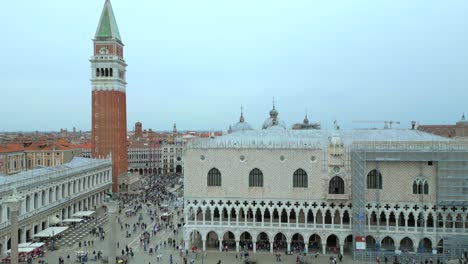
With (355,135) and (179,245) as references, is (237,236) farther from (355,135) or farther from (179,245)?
(355,135)

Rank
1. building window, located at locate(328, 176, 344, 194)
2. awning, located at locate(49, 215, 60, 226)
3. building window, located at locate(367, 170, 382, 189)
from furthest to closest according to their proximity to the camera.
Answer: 1. awning, located at locate(49, 215, 60, 226)
2. building window, located at locate(328, 176, 344, 194)
3. building window, located at locate(367, 170, 382, 189)

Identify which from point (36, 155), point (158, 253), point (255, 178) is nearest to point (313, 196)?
point (255, 178)

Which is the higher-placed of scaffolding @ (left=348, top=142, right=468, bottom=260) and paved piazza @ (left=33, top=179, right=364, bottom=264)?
scaffolding @ (left=348, top=142, right=468, bottom=260)

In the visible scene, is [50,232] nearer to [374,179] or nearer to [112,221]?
[112,221]

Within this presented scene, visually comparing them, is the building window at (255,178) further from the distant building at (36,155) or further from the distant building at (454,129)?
the distant building at (454,129)

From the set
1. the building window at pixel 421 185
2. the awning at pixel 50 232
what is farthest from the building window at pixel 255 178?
the awning at pixel 50 232

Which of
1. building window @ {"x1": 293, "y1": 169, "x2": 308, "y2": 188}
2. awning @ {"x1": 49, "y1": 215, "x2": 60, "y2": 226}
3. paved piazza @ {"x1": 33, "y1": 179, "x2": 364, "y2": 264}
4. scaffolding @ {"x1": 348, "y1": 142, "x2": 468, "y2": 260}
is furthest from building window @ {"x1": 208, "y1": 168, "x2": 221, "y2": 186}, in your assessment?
awning @ {"x1": 49, "y1": 215, "x2": 60, "y2": 226}

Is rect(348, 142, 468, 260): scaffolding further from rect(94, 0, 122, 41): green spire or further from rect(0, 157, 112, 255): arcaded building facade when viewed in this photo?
rect(94, 0, 122, 41): green spire
